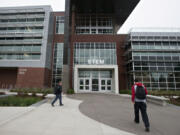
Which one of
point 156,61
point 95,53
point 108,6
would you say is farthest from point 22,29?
point 156,61

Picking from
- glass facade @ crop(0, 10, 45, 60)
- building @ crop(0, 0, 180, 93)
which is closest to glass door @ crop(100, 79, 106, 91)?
building @ crop(0, 0, 180, 93)

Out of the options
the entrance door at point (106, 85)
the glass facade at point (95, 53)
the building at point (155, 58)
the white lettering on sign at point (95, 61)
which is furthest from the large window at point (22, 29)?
the building at point (155, 58)

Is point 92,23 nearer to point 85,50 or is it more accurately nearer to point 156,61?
point 85,50

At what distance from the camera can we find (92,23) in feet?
91.2

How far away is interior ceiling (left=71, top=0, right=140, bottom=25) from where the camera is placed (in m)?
22.4

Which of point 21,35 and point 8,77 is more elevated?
point 21,35

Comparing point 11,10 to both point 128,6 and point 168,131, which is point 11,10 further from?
point 168,131

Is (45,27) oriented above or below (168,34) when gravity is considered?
above

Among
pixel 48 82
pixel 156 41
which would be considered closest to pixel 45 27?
pixel 48 82

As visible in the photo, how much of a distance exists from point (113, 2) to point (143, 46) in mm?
12189

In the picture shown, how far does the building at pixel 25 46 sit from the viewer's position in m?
23.4

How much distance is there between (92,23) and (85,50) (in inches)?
384

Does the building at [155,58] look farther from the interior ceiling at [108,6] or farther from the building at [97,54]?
the interior ceiling at [108,6]

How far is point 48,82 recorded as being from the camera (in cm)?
2545
